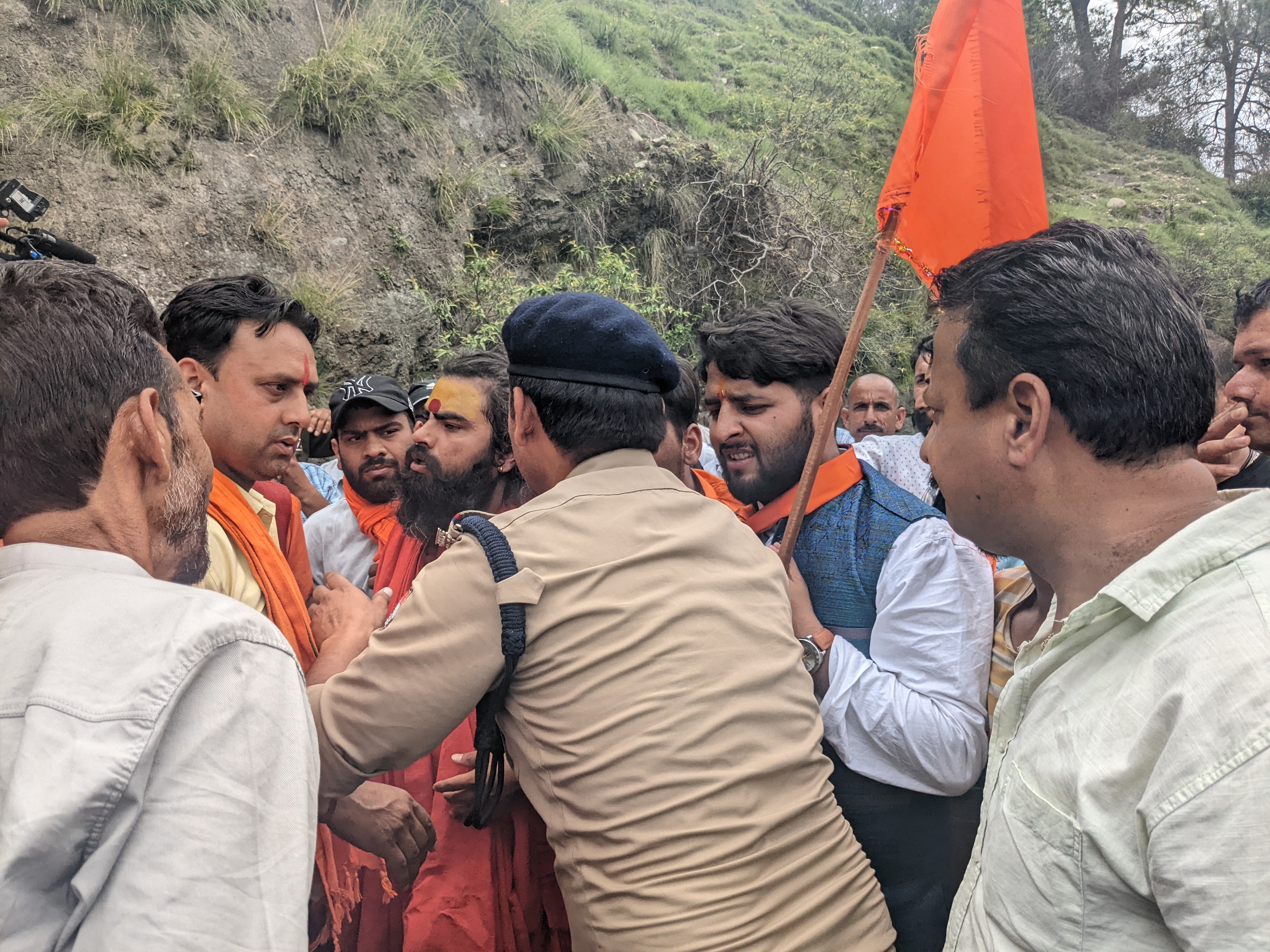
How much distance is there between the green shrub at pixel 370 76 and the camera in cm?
886

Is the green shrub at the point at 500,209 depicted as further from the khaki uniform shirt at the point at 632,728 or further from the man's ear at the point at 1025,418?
the man's ear at the point at 1025,418

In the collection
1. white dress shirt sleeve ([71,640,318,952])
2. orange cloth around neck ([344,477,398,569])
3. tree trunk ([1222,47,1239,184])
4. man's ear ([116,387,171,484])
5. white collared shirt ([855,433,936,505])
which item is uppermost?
tree trunk ([1222,47,1239,184])

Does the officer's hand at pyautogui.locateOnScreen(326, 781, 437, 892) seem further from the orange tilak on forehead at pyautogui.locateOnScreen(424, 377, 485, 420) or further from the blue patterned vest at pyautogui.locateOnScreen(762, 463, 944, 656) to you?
the orange tilak on forehead at pyautogui.locateOnScreen(424, 377, 485, 420)

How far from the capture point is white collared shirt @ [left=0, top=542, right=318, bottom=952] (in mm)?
875

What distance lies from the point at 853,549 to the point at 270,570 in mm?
1629

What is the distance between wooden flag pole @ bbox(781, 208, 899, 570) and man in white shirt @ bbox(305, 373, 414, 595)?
1.91 meters

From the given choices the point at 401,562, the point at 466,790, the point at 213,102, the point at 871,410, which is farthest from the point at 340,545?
Answer: the point at 213,102

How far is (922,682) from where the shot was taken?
2.07 metres

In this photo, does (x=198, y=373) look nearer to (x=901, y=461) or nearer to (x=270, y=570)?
(x=270, y=570)

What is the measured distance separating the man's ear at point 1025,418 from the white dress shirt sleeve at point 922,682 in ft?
2.98

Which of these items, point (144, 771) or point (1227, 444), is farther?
point (1227, 444)

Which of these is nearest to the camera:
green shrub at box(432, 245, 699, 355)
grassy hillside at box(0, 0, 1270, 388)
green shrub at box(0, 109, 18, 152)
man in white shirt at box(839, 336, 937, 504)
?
man in white shirt at box(839, 336, 937, 504)

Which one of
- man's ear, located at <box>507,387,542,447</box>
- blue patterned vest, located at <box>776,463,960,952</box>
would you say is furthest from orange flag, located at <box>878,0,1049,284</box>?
man's ear, located at <box>507,387,542,447</box>

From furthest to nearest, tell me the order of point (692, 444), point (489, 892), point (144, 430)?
1. point (692, 444)
2. point (489, 892)
3. point (144, 430)
